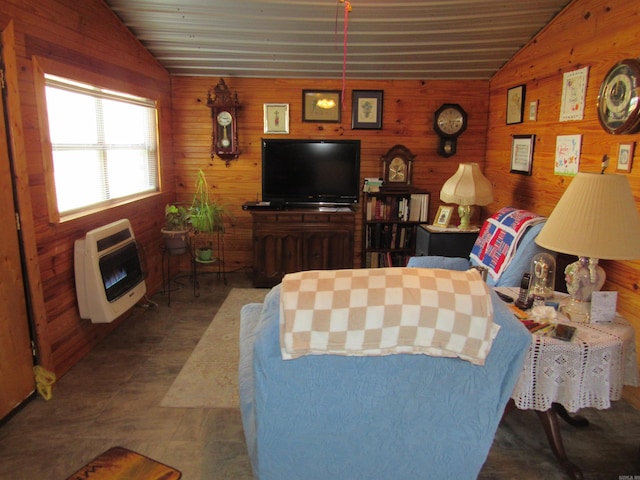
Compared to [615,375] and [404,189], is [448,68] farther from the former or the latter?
[615,375]

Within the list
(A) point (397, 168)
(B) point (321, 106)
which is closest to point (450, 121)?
(A) point (397, 168)

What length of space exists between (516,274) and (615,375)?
101 cm

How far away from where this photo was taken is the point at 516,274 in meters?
2.83

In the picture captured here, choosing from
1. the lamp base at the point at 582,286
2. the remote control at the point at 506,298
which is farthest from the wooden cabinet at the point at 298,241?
the lamp base at the point at 582,286

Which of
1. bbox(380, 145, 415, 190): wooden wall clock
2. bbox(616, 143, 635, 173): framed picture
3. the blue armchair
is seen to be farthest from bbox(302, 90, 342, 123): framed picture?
bbox(616, 143, 635, 173): framed picture

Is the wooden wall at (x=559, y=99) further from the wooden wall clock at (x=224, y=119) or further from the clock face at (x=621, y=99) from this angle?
the wooden wall clock at (x=224, y=119)

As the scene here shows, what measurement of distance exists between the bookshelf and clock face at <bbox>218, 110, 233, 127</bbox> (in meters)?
1.55

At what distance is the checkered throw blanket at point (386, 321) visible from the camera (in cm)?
129

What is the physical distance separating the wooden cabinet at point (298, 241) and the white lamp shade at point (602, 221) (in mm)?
2601

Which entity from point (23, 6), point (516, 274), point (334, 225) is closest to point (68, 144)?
point (23, 6)

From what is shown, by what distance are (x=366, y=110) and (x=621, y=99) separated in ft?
8.31

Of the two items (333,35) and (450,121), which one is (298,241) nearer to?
(333,35)

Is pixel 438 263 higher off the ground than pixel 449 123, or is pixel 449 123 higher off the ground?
pixel 449 123

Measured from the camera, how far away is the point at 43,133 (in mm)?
2572
